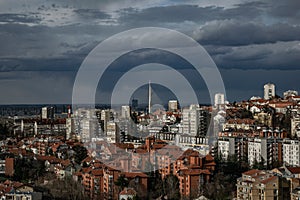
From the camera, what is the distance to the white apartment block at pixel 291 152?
29.3ft

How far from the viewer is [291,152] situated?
9.05 m

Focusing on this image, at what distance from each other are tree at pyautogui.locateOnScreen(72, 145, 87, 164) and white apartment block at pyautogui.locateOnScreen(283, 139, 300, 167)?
3.45 meters

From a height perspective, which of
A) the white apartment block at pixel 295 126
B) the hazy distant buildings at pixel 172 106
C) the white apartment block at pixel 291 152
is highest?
the hazy distant buildings at pixel 172 106

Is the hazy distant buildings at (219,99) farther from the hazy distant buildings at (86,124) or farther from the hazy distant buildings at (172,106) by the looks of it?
the hazy distant buildings at (86,124)

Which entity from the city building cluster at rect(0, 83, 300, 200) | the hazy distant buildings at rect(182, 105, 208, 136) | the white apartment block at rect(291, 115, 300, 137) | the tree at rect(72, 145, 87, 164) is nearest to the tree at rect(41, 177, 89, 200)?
the city building cluster at rect(0, 83, 300, 200)

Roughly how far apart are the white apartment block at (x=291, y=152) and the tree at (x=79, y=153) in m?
3.45

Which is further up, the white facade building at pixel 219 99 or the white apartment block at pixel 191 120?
the white facade building at pixel 219 99

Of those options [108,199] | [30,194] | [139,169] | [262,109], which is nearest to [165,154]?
[139,169]

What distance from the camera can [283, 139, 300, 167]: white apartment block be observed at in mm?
8920

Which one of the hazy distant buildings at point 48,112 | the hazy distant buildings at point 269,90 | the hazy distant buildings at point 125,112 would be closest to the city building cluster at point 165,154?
the hazy distant buildings at point 125,112

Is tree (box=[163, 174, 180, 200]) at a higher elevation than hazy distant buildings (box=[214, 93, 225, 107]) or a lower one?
lower

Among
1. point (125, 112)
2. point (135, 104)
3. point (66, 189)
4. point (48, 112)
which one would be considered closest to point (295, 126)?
point (135, 104)

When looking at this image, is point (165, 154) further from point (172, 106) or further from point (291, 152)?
point (172, 106)

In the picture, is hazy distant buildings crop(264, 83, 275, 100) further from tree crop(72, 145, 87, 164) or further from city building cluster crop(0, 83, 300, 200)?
tree crop(72, 145, 87, 164)
